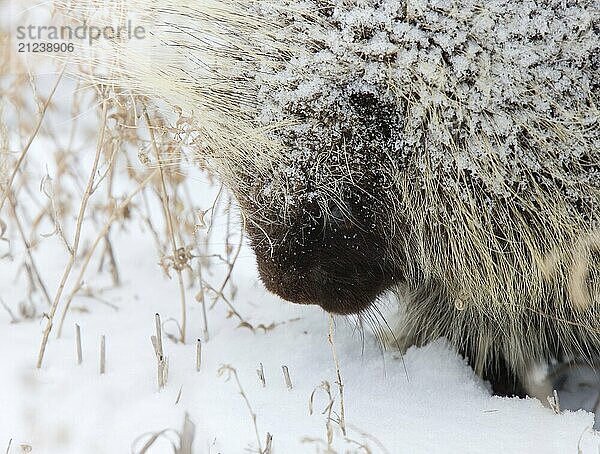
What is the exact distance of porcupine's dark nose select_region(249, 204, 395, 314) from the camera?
1.61 meters

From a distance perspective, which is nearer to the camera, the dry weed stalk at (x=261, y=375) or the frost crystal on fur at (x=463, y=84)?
the frost crystal on fur at (x=463, y=84)

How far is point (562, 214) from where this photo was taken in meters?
1.51

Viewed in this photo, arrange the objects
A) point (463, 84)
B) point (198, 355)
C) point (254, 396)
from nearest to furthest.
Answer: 1. point (463, 84)
2. point (254, 396)
3. point (198, 355)

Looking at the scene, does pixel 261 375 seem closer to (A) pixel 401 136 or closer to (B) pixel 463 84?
(A) pixel 401 136

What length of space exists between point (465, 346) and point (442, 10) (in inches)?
33.6

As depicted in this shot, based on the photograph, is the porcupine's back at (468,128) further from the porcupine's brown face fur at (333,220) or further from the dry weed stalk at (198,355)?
the dry weed stalk at (198,355)

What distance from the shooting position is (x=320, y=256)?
162 cm

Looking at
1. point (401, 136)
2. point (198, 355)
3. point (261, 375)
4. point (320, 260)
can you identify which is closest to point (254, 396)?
point (261, 375)

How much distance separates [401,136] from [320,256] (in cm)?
29

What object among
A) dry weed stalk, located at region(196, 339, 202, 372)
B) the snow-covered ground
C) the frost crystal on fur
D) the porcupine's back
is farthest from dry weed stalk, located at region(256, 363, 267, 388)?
the frost crystal on fur

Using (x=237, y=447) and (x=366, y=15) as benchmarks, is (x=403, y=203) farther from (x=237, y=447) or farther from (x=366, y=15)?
(x=237, y=447)

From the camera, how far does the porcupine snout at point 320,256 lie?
1.60m

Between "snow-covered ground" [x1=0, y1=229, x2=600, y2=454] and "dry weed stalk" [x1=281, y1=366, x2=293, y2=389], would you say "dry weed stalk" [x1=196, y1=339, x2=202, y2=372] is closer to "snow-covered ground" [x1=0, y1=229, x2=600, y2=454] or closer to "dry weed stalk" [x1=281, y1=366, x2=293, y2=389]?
"snow-covered ground" [x1=0, y1=229, x2=600, y2=454]

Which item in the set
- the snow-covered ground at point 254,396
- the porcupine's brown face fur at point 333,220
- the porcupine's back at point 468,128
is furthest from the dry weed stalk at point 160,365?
the porcupine's back at point 468,128
